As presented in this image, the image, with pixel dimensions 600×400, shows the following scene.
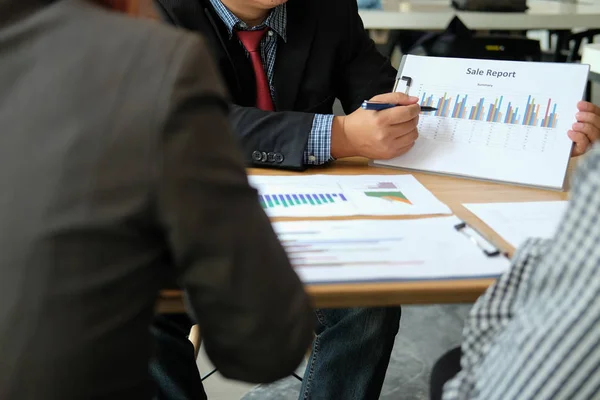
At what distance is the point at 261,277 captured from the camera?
0.58 metres

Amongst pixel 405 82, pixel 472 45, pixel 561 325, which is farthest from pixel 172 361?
pixel 472 45

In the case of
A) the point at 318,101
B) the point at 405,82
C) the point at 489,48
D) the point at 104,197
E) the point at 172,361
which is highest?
the point at 104,197

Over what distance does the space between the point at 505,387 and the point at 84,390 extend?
0.38 meters

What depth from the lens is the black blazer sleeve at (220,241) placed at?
53cm

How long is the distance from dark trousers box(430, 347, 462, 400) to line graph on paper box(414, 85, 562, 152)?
414 mm

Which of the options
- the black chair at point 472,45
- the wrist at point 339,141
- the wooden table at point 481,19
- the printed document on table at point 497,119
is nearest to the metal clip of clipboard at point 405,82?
the printed document on table at point 497,119

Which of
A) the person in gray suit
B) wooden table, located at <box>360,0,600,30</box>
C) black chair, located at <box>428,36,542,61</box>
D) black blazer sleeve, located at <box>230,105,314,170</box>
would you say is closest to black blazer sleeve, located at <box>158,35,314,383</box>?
the person in gray suit

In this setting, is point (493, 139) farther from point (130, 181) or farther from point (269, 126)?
point (130, 181)

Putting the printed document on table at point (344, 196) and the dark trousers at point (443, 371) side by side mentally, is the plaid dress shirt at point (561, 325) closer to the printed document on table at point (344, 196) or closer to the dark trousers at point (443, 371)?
the dark trousers at point (443, 371)

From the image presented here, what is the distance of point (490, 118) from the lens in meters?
1.16

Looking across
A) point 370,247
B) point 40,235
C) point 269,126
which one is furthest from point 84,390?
point 269,126

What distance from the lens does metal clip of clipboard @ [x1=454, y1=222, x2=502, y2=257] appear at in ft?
2.72

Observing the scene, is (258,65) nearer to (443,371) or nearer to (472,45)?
(443,371)

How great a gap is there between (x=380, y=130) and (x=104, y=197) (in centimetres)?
71
